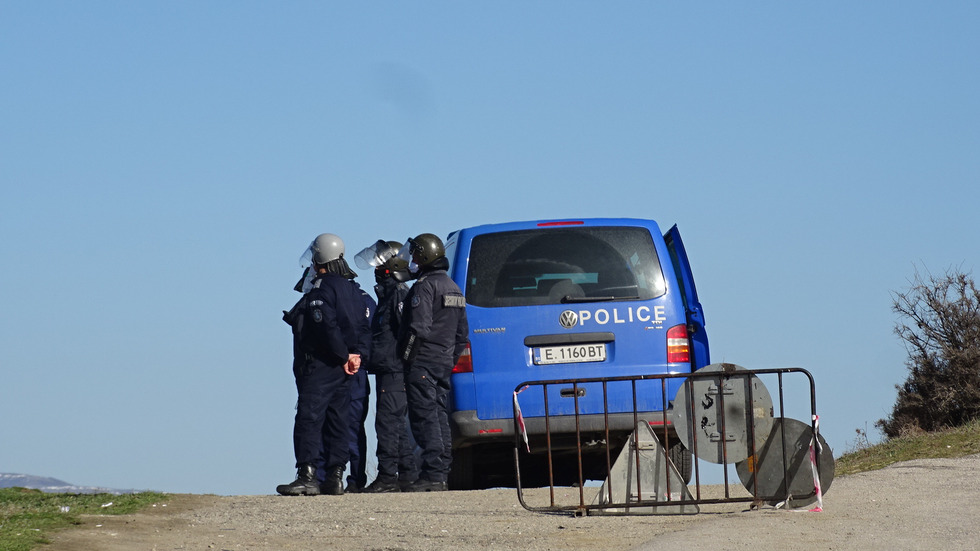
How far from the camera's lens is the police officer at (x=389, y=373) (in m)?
11.3

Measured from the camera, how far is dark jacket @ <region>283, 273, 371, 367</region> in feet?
33.7

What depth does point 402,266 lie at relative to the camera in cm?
1162

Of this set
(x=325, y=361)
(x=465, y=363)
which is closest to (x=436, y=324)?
(x=465, y=363)

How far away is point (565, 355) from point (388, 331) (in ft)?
6.07

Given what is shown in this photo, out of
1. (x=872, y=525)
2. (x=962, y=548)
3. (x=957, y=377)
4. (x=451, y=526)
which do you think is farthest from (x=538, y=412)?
(x=957, y=377)

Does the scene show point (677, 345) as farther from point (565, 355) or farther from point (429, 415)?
point (429, 415)

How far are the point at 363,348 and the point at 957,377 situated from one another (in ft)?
28.5

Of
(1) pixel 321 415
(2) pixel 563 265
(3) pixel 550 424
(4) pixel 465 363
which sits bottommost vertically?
(3) pixel 550 424

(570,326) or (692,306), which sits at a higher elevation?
(692,306)

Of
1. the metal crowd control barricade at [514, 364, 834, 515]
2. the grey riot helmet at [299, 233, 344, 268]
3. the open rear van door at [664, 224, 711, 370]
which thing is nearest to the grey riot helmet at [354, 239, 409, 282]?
the grey riot helmet at [299, 233, 344, 268]

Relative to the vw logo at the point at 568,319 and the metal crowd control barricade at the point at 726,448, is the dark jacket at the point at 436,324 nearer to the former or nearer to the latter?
the vw logo at the point at 568,319

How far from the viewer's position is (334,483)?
10594 millimetres

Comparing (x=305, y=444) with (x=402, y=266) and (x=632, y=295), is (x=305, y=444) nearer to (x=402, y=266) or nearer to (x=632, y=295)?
(x=402, y=266)

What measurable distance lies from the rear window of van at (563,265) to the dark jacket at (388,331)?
0.94 metres
